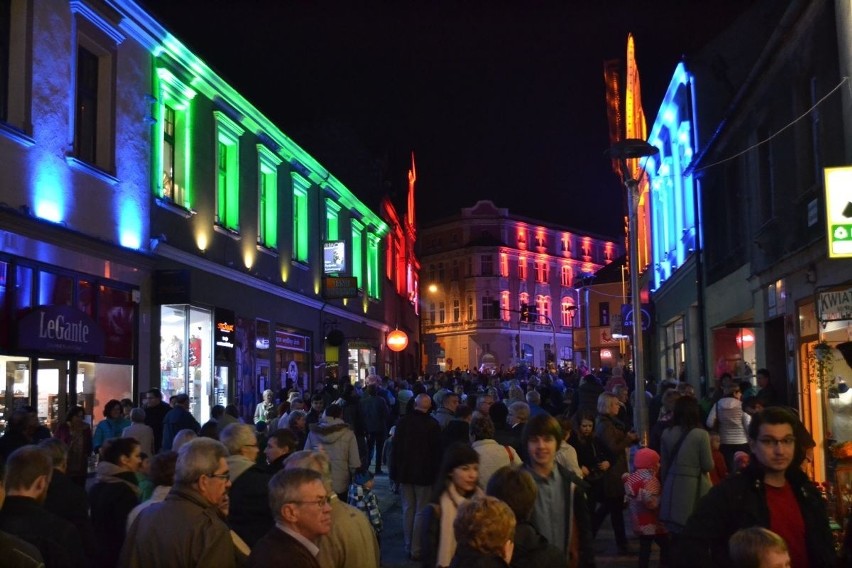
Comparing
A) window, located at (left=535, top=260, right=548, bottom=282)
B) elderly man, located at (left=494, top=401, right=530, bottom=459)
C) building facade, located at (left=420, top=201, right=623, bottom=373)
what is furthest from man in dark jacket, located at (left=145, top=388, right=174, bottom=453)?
window, located at (left=535, top=260, right=548, bottom=282)

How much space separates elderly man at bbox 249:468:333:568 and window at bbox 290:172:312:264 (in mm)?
23601

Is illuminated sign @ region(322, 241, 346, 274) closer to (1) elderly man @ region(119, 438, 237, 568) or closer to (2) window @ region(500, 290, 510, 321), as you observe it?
(1) elderly man @ region(119, 438, 237, 568)

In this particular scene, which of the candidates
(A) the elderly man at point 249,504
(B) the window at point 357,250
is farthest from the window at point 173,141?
(B) the window at point 357,250

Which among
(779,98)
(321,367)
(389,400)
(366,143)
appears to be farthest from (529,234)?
(779,98)

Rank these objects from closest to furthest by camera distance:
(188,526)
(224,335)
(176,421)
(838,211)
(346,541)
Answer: (188,526) < (346,541) < (838,211) < (176,421) < (224,335)

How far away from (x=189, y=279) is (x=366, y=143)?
2878cm

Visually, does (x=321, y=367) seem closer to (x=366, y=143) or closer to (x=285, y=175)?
(x=285, y=175)

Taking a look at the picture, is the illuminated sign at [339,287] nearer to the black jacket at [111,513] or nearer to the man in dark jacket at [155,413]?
the man in dark jacket at [155,413]

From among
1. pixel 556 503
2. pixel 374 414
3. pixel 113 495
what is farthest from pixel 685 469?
pixel 374 414

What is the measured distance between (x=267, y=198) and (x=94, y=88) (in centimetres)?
918

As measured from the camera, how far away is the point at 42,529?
4977mm

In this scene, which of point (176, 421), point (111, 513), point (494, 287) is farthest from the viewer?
point (494, 287)

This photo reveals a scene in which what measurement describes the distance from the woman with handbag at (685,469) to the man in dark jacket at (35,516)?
5324 millimetres

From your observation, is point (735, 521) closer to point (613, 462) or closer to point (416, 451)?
point (613, 462)
